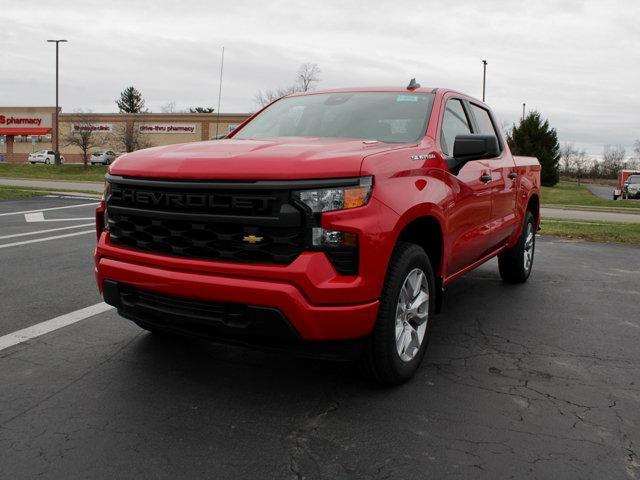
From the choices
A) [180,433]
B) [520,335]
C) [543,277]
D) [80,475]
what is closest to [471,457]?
[180,433]

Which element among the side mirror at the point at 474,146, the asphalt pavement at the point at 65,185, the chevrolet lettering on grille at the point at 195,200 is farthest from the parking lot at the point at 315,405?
the asphalt pavement at the point at 65,185

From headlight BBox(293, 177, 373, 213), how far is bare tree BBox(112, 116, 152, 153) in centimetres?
4774

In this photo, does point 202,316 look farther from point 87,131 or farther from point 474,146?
point 87,131

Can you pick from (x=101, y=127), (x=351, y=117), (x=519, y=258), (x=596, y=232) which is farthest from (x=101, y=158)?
(x=351, y=117)

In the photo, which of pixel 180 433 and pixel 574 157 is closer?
pixel 180 433

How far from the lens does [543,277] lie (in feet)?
23.4

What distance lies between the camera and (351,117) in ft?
14.7

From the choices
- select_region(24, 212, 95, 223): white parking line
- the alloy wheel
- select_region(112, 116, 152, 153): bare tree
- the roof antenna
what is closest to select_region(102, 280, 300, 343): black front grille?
the alloy wheel

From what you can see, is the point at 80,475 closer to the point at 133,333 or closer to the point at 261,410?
the point at 261,410

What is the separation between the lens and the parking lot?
8.73 ft

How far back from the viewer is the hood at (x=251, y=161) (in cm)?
305

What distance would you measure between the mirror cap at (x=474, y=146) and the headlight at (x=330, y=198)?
1222 mm

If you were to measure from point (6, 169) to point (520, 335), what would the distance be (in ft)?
142

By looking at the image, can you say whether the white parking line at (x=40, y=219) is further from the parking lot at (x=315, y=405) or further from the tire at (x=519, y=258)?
the tire at (x=519, y=258)
